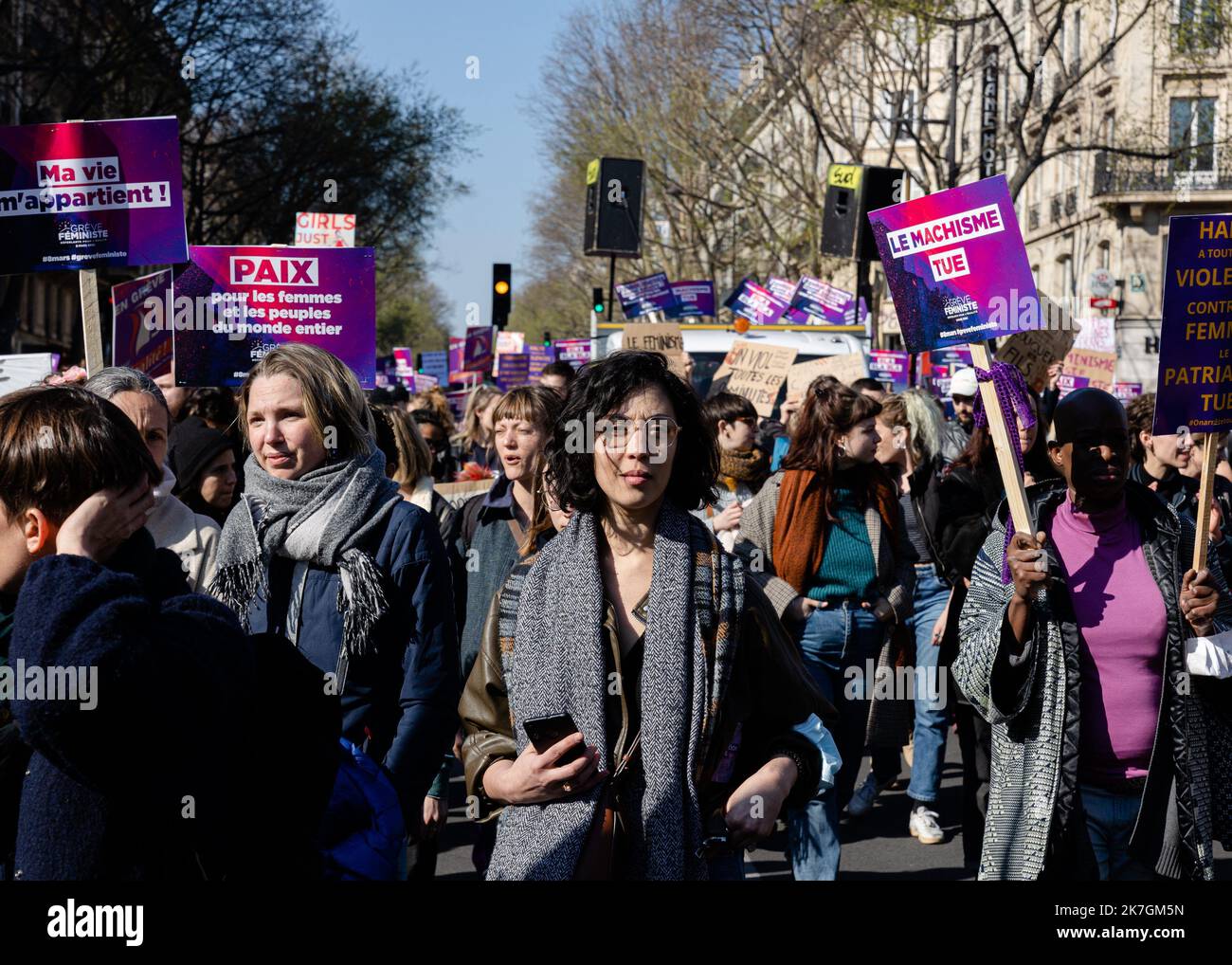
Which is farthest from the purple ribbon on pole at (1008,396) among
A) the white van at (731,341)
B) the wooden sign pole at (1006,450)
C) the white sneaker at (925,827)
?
the white van at (731,341)

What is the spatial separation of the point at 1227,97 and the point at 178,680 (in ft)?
147

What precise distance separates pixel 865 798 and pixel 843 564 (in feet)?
5.42

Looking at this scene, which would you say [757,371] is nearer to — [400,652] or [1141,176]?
[400,652]

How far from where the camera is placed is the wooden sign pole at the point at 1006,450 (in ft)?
13.6

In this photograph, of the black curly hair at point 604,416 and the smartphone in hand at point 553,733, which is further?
the black curly hair at point 604,416

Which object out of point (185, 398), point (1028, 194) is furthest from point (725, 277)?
point (185, 398)

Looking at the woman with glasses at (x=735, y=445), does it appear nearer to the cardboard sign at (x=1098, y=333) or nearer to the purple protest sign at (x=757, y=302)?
the cardboard sign at (x=1098, y=333)

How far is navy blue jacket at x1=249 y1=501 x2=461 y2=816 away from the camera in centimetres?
396

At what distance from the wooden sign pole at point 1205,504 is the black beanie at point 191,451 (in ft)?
11.1

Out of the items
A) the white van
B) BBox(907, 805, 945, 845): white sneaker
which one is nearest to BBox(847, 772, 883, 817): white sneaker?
BBox(907, 805, 945, 845): white sneaker

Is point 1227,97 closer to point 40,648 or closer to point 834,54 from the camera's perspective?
point 834,54

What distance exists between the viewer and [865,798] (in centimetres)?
778

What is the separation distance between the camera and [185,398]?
275 inches

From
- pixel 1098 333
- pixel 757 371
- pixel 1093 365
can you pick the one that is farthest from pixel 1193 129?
pixel 757 371
